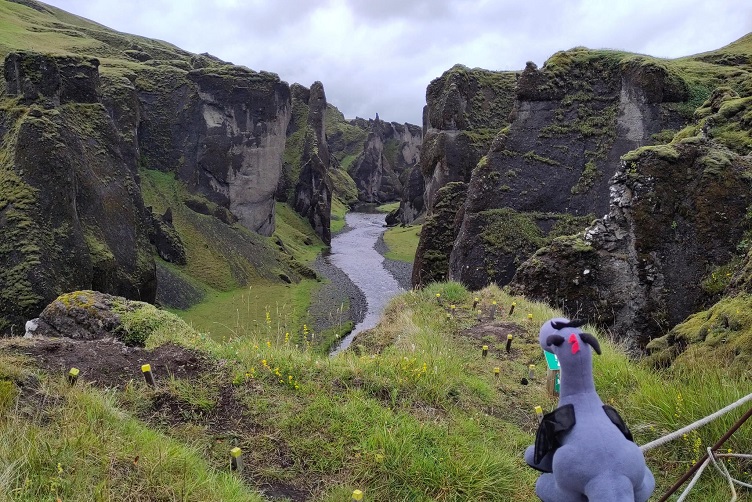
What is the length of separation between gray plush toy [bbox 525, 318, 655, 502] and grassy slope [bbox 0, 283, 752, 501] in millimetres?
1766

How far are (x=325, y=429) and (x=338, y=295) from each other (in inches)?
1648

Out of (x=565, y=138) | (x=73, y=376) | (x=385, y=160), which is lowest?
(x=73, y=376)

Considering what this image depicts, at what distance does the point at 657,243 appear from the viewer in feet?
38.4

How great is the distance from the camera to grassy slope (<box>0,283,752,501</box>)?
4020 millimetres

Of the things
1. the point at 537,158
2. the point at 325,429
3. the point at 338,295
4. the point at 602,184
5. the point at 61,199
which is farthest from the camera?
the point at 338,295

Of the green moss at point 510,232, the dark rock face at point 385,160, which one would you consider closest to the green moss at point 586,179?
the green moss at point 510,232

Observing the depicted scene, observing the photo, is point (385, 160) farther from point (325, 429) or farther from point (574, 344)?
point (574, 344)

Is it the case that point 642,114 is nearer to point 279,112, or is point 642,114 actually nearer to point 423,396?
point 423,396

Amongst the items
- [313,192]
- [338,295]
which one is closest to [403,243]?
[313,192]

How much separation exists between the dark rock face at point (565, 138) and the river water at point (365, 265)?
5503 millimetres

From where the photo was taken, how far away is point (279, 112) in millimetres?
65625

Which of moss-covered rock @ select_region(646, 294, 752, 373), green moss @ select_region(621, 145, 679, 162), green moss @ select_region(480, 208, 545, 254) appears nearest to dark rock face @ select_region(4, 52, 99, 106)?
green moss @ select_region(480, 208, 545, 254)

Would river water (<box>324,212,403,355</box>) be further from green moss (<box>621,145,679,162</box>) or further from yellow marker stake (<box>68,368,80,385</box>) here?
yellow marker stake (<box>68,368,80,385</box>)

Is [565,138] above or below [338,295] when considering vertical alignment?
above
